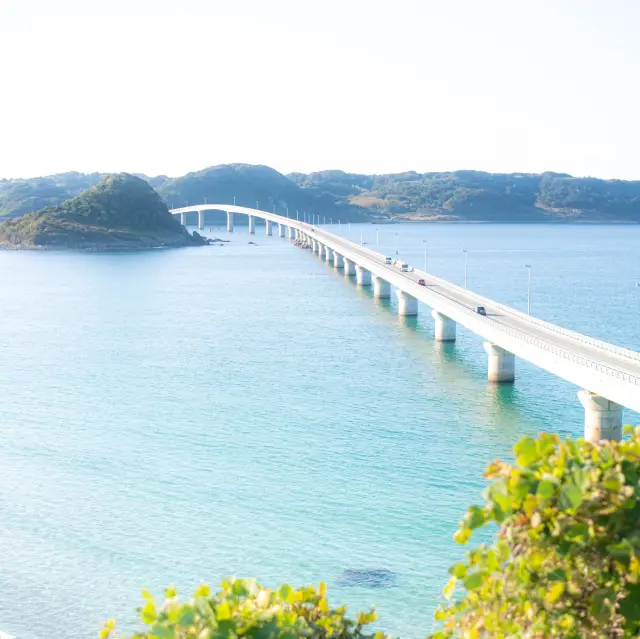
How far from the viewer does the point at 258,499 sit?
117ft

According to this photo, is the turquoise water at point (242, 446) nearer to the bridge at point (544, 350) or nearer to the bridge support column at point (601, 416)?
the bridge at point (544, 350)

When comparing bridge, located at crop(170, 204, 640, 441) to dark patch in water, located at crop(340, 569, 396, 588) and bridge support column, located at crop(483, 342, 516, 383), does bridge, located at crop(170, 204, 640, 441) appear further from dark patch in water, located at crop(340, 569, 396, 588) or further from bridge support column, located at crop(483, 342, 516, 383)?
dark patch in water, located at crop(340, 569, 396, 588)

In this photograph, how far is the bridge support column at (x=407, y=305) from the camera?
91062 millimetres

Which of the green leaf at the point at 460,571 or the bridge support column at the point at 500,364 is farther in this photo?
the bridge support column at the point at 500,364

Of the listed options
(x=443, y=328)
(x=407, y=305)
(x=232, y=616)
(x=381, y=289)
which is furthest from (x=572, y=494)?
(x=381, y=289)

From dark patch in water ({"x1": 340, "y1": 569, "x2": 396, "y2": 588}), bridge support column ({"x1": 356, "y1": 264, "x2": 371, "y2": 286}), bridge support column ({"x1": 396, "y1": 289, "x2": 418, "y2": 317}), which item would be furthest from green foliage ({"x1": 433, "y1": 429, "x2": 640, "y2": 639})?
bridge support column ({"x1": 356, "y1": 264, "x2": 371, "y2": 286})

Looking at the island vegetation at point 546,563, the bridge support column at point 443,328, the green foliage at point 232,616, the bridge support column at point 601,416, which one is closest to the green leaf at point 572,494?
the island vegetation at point 546,563

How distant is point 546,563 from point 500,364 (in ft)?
164

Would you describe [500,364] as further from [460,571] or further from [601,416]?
[460,571]

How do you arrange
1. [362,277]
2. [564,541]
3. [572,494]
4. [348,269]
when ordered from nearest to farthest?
[572,494] → [564,541] → [362,277] → [348,269]

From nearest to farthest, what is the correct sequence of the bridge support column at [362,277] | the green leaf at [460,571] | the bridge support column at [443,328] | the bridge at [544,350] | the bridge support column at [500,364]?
the green leaf at [460,571] < the bridge at [544,350] < the bridge support column at [500,364] < the bridge support column at [443,328] < the bridge support column at [362,277]

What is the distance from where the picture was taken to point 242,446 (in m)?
43.4

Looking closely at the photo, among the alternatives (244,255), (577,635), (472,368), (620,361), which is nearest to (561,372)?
(620,361)

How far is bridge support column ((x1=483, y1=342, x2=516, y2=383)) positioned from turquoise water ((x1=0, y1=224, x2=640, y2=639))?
1111mm
